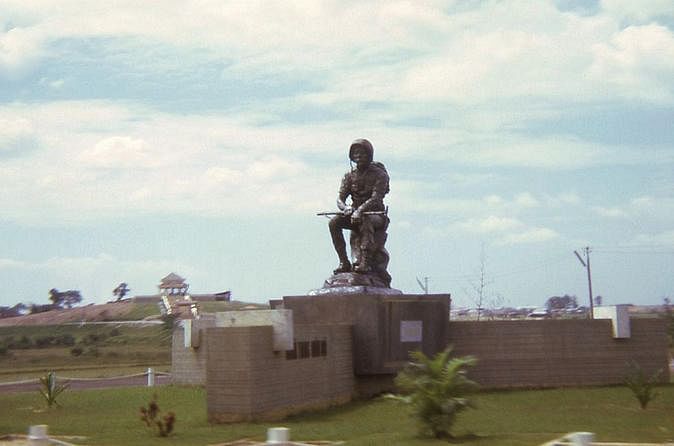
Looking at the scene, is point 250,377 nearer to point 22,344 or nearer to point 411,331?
point 411,331

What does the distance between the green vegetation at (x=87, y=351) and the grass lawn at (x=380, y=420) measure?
56.1 feet

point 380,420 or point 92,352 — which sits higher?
point 92,352

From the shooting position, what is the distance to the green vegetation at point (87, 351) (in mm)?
44156

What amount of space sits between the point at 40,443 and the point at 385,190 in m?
12.4

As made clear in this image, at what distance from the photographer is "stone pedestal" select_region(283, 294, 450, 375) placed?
20.3 m

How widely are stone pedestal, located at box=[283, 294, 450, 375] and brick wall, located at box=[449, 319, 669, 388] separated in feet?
3.29

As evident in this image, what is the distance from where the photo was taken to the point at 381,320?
2039 cm

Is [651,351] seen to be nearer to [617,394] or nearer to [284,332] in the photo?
[617,394]

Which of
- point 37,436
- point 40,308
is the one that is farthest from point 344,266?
point 40,308

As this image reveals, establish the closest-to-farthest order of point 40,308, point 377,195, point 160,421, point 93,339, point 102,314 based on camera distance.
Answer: point 160,421 → point 377,195 → point 93,339 → point 102,314 → point 40,308

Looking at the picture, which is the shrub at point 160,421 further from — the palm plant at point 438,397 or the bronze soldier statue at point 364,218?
the bronze soldier statue at point 364,218

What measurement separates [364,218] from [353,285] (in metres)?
1.69

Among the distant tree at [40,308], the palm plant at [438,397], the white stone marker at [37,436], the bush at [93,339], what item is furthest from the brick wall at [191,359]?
the distant tree at [40,308]

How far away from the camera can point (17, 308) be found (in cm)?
11519
